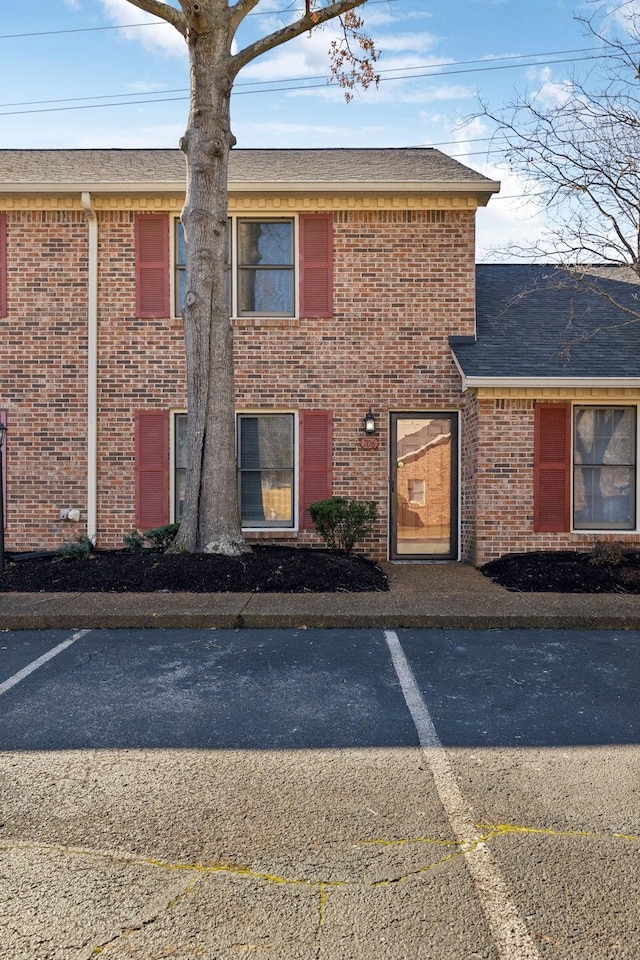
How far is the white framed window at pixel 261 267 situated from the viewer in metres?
10.4

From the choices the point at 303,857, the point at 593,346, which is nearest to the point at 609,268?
the point at 593,346

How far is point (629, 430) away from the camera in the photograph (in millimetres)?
9844

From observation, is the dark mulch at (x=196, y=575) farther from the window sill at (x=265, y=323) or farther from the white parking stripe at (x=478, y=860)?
the window sill at (x=265, y=323)

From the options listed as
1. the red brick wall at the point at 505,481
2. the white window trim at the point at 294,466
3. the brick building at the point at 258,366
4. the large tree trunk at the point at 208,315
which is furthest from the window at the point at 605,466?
the large tree trunk at the point at 208,315

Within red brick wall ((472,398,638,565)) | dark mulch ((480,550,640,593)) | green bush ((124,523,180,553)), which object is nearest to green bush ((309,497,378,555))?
red brick wall ((472,398,638,565))

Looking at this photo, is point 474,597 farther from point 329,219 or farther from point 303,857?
point 329,219

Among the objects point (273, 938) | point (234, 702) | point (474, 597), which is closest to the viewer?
point (273, 938)

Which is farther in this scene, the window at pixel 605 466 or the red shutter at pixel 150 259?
the red shutter at pixel 150 259

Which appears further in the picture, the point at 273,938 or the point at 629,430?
the point at 629,430

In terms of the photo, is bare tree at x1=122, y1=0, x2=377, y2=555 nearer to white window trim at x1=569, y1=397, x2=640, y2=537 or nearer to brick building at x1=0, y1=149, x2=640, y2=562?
brick building at x1=0, y1=149, x2=640, y2=562

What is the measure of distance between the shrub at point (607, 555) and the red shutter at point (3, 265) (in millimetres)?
9289

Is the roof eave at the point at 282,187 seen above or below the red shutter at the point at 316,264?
above

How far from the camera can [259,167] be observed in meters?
11.4

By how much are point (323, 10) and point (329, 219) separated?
8.70 feet
